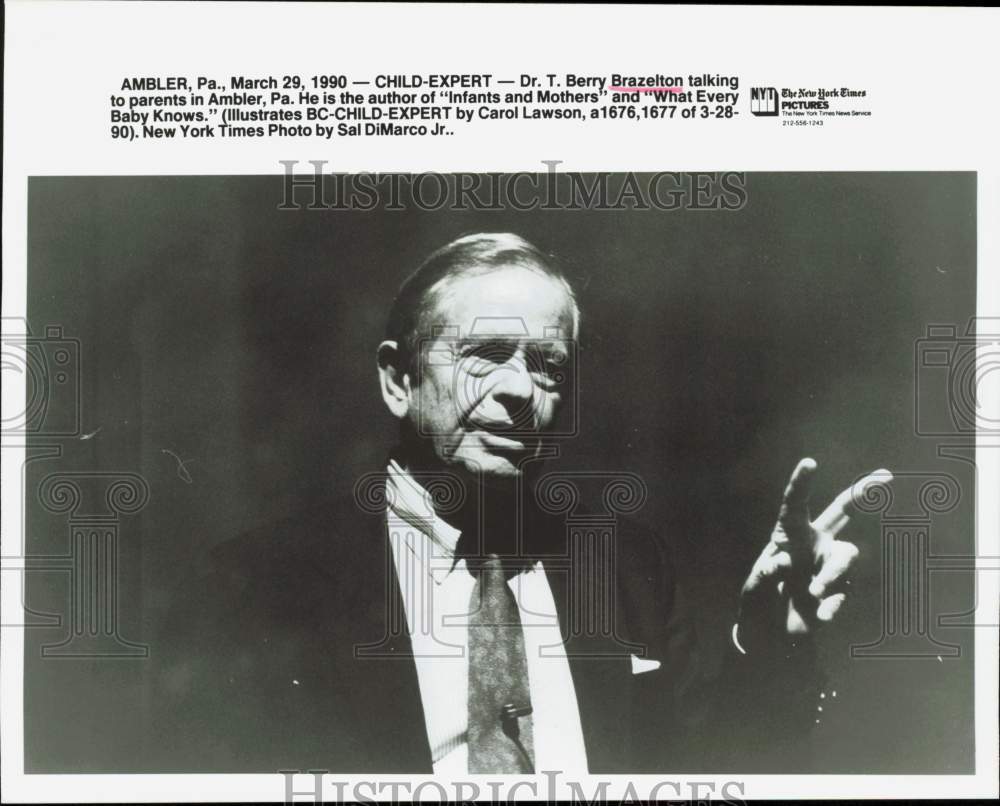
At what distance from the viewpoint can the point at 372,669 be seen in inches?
89.0

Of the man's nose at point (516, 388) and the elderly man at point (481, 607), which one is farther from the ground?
the man's nose at point (516, 388)

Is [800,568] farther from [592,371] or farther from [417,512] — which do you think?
[417,512]

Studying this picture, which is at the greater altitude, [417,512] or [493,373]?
[493,373]

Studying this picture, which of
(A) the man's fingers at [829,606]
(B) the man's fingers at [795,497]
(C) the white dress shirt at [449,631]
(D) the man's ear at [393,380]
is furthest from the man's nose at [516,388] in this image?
(A) the man's fingers at [829,606]

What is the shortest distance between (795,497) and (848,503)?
18 centimetres

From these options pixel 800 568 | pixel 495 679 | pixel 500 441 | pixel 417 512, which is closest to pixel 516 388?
pixel 500 441

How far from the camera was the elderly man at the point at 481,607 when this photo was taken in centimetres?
225

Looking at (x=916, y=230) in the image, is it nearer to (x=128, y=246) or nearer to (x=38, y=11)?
(x=128, y=246)

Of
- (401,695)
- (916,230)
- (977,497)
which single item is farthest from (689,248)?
(401,695)

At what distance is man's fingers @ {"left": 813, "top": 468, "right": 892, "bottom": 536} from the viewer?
7.45 ft

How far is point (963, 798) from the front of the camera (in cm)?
231

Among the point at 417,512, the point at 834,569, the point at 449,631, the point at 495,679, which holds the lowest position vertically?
the point at 495,679

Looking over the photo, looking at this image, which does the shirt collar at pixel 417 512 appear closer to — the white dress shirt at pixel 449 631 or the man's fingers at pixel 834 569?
the white dress shirt at pixel 449 631

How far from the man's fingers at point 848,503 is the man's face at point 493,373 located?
0.94 meters
